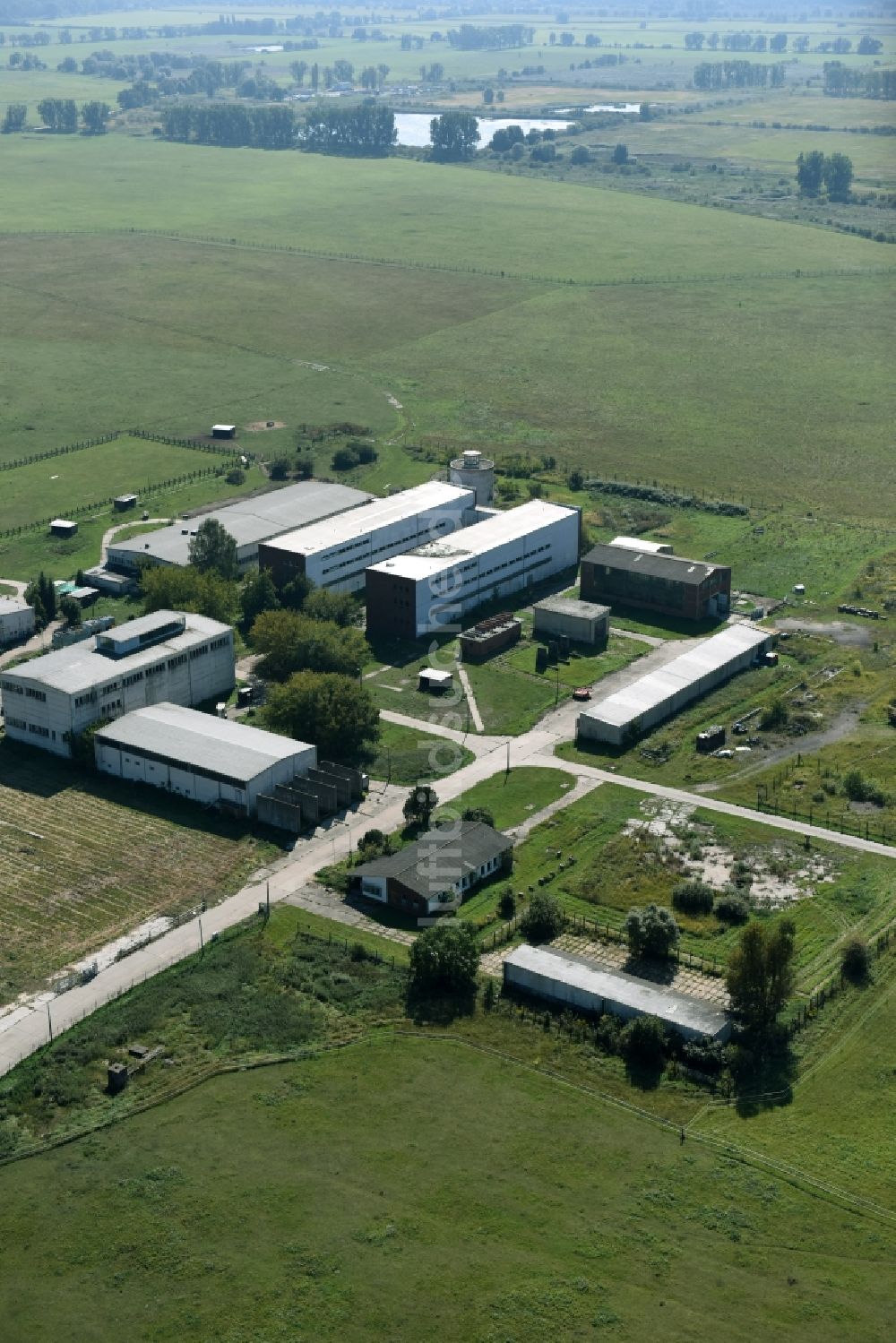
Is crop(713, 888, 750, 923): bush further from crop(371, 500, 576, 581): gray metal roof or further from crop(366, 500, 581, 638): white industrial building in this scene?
crop(371, 500, 576, 581): gray metal roof

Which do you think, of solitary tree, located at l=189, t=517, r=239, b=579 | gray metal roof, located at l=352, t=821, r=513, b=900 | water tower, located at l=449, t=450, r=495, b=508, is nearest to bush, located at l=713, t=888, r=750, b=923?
gray metal roof, located at l=352, t=821, r=513, b=900

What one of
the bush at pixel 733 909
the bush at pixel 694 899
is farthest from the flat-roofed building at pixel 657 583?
the bush at pixel 733 909

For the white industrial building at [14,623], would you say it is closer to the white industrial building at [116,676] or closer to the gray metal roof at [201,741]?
the white industrial building at [116,676]

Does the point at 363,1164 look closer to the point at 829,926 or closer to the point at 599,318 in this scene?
the point at 829,926

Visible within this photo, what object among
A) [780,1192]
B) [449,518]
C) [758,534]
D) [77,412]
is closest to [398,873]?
[780,1192]

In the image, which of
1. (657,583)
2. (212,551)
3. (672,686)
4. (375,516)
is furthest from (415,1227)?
(375,516)

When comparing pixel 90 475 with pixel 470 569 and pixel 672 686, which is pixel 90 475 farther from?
pixel 672 686
